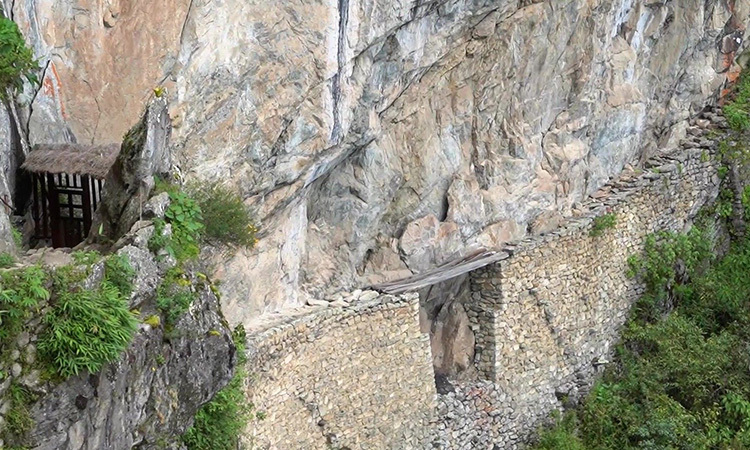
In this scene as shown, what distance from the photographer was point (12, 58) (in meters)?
8.81

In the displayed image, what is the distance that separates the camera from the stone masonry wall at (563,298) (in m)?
13.7

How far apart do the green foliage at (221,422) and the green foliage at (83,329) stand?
2291 mm

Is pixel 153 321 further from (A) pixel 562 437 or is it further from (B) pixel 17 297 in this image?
(A) pixel 562 437

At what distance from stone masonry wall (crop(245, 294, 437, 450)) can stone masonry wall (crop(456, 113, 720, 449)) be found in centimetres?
79

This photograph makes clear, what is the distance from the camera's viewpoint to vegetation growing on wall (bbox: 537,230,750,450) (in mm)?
13594

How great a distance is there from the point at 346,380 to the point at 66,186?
4.14 metres

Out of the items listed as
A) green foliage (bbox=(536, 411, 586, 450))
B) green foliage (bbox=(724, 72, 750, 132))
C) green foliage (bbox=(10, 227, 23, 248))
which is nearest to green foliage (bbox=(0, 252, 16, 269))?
green foliage (bbox=(10, 227, 23, 248))

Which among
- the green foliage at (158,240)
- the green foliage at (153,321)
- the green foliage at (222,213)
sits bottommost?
the green foliage at (153,321)

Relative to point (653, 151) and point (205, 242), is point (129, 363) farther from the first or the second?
point (653, 151)

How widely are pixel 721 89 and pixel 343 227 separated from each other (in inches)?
319

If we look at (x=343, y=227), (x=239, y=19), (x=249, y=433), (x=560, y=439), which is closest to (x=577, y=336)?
(x=560, y=439)

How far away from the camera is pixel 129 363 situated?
7.22 metres

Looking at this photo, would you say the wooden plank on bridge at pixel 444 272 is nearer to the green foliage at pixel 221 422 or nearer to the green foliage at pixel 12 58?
the green foliage at pixel 221 422

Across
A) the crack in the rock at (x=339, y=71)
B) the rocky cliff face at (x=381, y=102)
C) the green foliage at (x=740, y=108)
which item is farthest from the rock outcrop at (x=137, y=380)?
the green foliage at (x=740, y=108)
